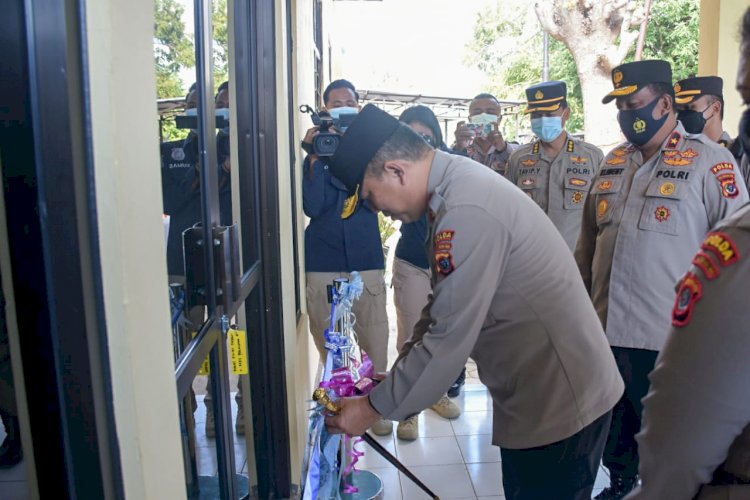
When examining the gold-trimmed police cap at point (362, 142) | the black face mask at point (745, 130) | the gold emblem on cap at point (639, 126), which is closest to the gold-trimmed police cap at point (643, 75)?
the gold emblem on cap at point (639, 126)

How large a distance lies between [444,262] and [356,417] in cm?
49

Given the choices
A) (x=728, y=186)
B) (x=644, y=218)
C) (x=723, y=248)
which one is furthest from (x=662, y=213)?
(x=723, y=248)

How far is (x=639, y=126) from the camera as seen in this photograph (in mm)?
2475

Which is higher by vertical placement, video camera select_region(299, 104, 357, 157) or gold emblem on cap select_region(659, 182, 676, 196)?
video camera select_region(299, 104, 357, 157)

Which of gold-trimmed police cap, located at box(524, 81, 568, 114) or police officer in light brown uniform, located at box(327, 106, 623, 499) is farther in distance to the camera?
gold-trimmed police cap, located at box(524, 81, 568, 114)

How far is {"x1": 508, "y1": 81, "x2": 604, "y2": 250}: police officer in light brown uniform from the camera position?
12.0 feet

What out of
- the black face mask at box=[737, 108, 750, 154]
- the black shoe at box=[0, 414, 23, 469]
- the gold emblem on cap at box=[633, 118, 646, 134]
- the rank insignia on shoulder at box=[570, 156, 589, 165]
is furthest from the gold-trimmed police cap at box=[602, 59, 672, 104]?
the black shoe at box=[0, 414, 23, 469]

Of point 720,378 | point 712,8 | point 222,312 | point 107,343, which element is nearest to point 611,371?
point 720,378

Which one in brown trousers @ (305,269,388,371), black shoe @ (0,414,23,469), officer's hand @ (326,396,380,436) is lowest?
brown trousers @ (305,269,388,371)

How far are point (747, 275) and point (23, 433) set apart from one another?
93cm

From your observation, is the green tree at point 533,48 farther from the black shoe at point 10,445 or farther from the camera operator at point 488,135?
the black shoe at point 10,445

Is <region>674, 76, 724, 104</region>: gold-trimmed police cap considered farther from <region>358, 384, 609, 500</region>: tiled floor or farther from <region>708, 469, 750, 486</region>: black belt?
<region>708, 469, 750, 486</region>: black belt

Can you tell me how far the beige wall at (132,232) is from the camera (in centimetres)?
70

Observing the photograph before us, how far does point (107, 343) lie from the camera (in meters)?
0.73
